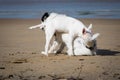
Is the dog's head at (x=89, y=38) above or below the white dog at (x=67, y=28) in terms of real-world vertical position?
below

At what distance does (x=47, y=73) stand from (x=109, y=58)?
250 centimetres

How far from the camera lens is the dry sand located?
30.6 ft

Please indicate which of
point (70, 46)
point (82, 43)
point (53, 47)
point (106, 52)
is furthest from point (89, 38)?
point (106, 52)

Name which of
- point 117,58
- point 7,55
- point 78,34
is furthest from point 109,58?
point 7,55

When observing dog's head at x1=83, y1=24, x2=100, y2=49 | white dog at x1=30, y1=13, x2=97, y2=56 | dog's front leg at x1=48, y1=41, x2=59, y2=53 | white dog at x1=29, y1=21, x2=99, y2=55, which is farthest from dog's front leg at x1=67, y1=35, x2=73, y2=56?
dog's front leg at x1=48, y1=41, x2=59, y2=53

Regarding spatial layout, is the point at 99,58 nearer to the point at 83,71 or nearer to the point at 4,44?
the point at 83,71

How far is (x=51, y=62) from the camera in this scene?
A: 36.0 ft

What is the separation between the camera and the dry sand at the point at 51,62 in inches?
368

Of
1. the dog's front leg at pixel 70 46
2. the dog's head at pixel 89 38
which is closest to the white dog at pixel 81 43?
the dog's head at pixel 89 38

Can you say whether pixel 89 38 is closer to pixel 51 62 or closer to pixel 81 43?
pixel 81 43

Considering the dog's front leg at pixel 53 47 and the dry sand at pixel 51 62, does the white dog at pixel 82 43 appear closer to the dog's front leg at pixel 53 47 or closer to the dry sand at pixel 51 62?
the dog's front leg at pixel 53 47

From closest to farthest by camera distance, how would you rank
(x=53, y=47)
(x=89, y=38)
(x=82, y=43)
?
(x=89, y=38), (x=82, y=43), (x=53, y=47)

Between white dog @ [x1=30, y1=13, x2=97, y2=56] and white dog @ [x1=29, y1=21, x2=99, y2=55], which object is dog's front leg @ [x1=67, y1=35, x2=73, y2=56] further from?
white dog @ [x1=29, y1=21, x2=99, y2=55]

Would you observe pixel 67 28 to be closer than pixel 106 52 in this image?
Yes
